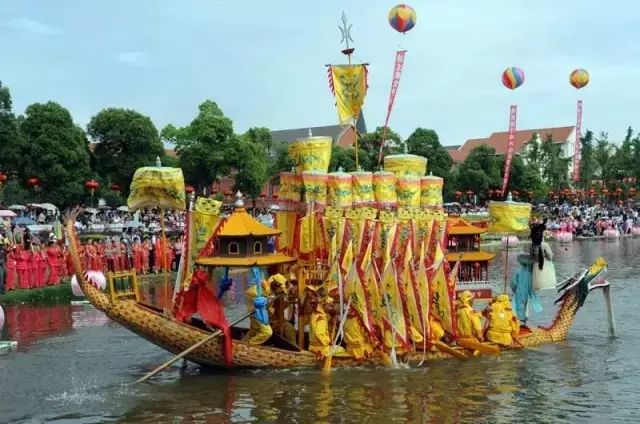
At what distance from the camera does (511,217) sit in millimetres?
14086

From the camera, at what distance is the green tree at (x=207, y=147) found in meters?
49.5

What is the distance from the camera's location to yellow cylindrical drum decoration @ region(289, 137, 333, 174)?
12.6 metres

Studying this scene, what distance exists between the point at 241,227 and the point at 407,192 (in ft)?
10.1

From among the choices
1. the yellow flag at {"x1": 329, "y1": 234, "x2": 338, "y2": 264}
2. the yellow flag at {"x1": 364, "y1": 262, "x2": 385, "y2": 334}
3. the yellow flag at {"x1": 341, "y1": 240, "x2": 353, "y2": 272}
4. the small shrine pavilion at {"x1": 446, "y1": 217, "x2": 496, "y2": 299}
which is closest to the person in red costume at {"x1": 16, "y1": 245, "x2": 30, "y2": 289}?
the small shrine pavilion at {"x1": 446, "y1": 217, "x2": 496, "y2": 299}

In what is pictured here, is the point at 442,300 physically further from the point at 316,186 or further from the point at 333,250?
the point at 316,186

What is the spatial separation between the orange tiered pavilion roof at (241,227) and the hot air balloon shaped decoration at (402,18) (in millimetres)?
6435

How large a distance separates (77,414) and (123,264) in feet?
44.4

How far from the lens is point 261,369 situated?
38.8ft

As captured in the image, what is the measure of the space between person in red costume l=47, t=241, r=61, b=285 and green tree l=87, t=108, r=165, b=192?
78.0 feet

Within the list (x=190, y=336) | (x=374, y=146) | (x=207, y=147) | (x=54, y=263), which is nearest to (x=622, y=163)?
(x=374, y=146)

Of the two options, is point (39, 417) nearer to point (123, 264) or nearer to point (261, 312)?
point (261, 312)

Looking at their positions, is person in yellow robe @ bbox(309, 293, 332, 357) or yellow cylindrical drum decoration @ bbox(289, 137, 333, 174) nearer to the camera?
person in yellow robe @ bbox(309, 293, 332, 357)

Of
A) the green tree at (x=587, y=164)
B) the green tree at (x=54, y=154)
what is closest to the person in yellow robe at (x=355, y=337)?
the green tree at (x=54, y=154)

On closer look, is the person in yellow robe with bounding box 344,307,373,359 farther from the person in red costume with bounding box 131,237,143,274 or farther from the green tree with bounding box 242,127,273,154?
the green tree with bounding box 242,127,273,154
